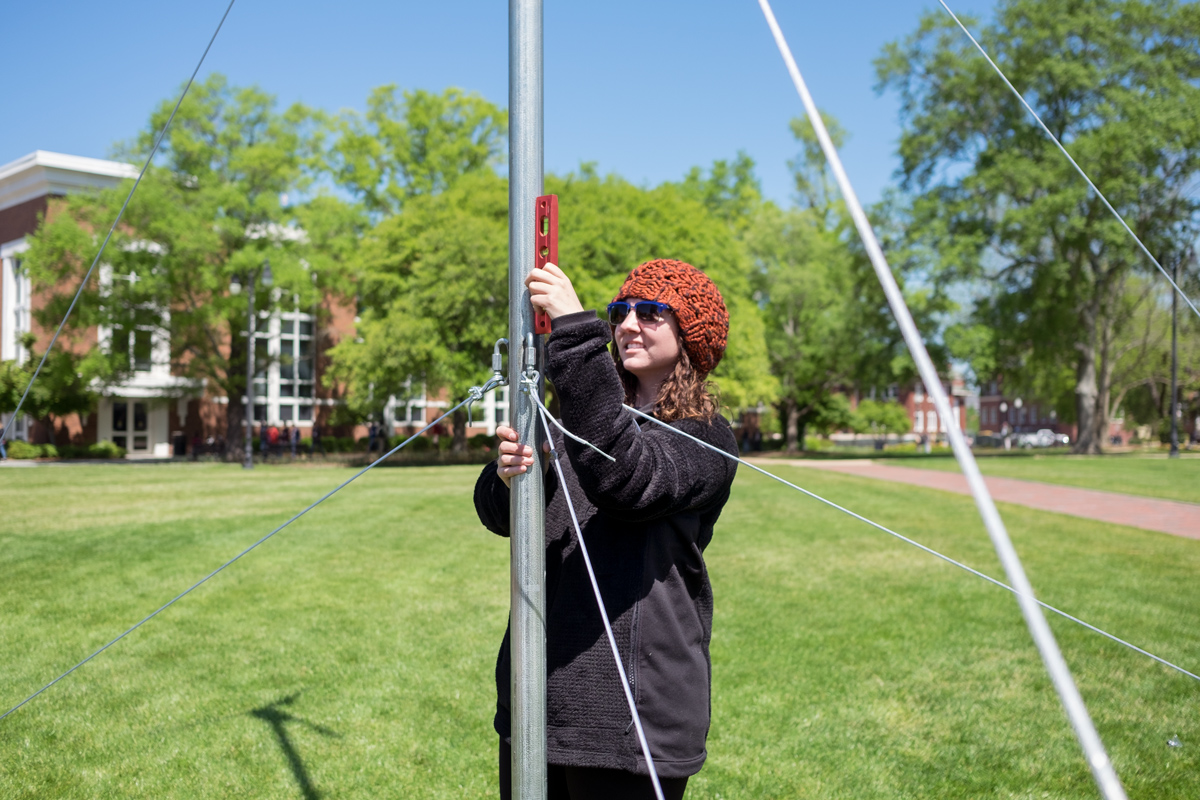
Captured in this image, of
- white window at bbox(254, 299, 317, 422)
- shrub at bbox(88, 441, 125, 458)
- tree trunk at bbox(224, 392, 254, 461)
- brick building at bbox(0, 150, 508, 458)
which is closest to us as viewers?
tree trunk at bbox(224, 392, 254, 461)

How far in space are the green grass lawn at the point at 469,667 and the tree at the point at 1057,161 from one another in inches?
917

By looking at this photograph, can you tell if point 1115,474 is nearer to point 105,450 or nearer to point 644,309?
point 644,309

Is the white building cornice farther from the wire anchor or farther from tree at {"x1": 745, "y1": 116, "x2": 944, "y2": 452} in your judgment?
the wire anchor

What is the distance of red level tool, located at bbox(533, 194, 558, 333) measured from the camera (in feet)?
5.77

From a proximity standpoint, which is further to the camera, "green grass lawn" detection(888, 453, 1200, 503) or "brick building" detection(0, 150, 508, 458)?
"brick building" detection(0, 150, 508, 458)

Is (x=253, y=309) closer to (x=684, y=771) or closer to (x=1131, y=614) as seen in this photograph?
(x=1131, y=614)

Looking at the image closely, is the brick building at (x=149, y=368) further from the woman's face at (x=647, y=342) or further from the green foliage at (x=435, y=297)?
the woman's face at (x=647, y=342)

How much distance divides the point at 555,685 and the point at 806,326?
38234mm

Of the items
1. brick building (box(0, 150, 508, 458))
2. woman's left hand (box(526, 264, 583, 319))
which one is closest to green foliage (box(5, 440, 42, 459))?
brick building (box(0, 150, 508, 458))

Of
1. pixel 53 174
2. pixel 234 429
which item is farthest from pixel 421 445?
pixel 53 174

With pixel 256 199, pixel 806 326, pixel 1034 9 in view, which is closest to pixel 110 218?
pixel 256 199

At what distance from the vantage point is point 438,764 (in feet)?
13.5

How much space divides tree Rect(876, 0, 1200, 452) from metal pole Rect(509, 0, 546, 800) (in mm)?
31558

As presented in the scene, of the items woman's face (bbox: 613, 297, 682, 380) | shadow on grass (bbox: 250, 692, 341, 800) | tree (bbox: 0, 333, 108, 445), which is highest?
tree (bbox: 0, 333, 108, 445)
